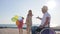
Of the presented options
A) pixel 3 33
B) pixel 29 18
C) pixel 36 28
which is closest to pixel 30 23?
pixel 29 18

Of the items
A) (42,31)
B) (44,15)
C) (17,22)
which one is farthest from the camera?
(17,22)

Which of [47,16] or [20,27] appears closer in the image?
[47,16]

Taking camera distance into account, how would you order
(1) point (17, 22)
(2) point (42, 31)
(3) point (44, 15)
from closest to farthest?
(2) point (42, 31)
(3) point (44, 15)
(1) point (17, 22)

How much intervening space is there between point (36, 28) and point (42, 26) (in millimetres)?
185

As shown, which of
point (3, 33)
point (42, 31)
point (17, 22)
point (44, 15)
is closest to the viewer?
point (42, 31)

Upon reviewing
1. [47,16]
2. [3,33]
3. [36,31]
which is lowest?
[3,33]

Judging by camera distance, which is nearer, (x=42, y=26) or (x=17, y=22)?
(x=42, y=26)

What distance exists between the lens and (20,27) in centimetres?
532

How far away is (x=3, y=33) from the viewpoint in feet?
26.7

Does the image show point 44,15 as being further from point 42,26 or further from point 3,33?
point 3,33

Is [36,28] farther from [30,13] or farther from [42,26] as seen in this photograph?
[30,13]

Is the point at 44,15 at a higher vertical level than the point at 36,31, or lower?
higher

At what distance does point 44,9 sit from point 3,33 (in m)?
3.96

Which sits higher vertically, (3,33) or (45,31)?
(45,31)
